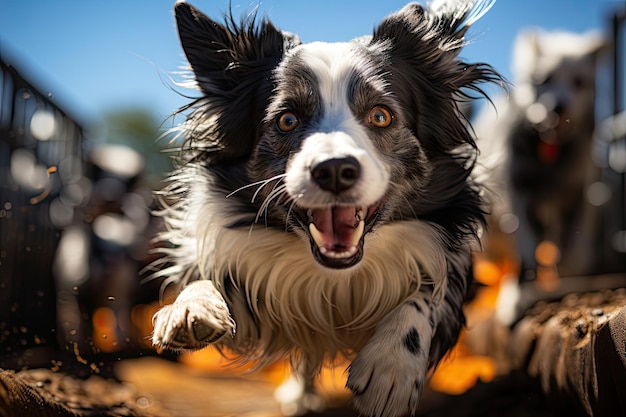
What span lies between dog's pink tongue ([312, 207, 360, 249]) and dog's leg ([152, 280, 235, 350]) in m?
0.48

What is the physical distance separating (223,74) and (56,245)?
12.2 feet

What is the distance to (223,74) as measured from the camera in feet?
8.92

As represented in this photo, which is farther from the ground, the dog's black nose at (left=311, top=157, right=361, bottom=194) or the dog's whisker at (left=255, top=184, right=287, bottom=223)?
the dog's black nose at (left=311, top=157, right=361, bottom=194)

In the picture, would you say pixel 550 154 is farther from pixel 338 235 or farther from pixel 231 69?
pixel 338 235

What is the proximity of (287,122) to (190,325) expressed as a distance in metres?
0.91

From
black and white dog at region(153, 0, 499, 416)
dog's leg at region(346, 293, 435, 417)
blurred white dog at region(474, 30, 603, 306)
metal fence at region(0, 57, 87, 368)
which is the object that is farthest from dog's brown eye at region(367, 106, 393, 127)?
blurred white dog at region(474, 30, 603, 306)

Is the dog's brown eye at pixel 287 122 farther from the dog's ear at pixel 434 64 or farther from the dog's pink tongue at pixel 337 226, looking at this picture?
the dog's ear at pixel 434 64

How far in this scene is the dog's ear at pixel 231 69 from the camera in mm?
2600

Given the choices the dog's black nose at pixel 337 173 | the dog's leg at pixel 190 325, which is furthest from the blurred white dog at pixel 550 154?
the dog's leg at pixel 190 325

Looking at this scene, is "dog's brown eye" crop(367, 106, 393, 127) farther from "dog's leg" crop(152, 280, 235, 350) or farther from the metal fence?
the metal fence

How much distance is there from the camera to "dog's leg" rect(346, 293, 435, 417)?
2047 millimetres

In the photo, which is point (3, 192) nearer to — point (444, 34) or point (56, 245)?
point (56, 245)

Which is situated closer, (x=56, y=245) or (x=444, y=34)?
(x=444, y=34)

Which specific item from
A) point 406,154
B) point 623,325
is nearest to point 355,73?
point 406,154
